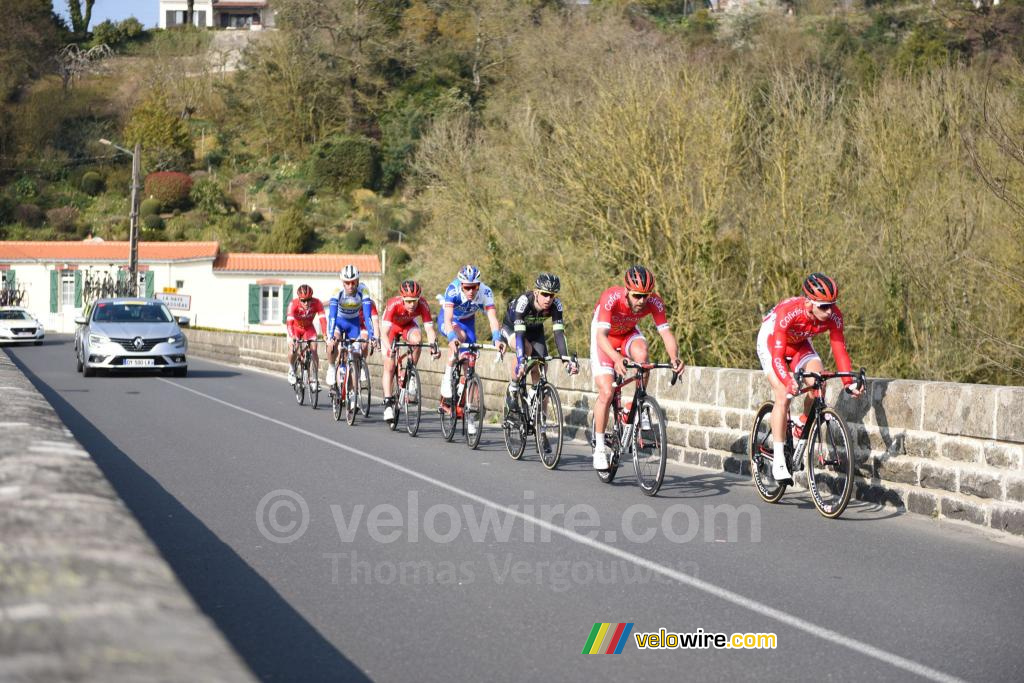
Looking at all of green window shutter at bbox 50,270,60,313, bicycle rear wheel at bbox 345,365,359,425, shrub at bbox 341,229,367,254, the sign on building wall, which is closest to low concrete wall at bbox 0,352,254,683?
bicycle rear wheel at bbox 345,365,359,425

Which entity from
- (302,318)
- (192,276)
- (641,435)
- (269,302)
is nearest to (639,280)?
(641,435)

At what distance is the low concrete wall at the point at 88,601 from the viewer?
9.86ft

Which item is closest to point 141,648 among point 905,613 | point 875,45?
point 905,613

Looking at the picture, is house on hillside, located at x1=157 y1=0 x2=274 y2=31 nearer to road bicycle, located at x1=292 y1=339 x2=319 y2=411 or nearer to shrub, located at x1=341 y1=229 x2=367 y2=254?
shrub, located at x1=341 y1=229 x2=367 y2=254

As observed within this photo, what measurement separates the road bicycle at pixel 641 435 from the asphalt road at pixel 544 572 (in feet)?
0.83

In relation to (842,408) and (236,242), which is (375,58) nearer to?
(236,242)

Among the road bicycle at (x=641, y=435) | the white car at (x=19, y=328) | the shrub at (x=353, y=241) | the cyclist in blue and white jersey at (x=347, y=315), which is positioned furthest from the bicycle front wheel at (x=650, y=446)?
the shrub at (x=353, y=241)

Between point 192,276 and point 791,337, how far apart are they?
6052 cm

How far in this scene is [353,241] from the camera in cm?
7350

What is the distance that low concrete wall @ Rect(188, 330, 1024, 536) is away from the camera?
8469 mm

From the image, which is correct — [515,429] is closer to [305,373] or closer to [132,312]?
[305,373]

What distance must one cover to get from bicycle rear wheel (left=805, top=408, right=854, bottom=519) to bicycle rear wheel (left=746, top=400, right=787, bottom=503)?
1.41ft

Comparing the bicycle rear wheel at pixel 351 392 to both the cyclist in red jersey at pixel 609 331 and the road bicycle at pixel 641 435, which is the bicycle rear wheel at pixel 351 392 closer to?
the road bicycle at pixel 641 435

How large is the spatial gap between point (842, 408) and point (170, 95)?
95.9 metres
